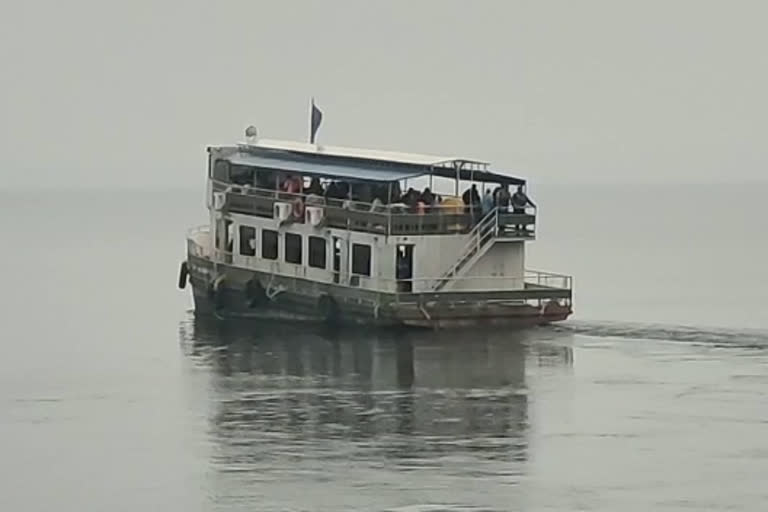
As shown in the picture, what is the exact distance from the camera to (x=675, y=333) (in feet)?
188

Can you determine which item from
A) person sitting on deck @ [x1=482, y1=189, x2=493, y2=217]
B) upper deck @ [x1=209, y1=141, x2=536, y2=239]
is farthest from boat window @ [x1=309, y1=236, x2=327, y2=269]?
person sitting on deck @ [x1=482, y1=189, x2=493, y2=217]

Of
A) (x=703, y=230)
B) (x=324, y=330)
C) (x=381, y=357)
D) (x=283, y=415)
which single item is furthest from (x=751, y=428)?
(x=703, y=230)

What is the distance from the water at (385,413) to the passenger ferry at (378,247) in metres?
0.68

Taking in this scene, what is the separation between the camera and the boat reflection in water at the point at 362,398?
42562 millimetres

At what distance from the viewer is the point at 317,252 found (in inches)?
2344

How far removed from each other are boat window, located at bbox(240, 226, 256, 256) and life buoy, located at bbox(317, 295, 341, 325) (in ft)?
13.8

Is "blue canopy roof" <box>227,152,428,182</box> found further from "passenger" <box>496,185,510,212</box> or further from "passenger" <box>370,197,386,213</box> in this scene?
"passenger" <box>496,185,510,212</box>

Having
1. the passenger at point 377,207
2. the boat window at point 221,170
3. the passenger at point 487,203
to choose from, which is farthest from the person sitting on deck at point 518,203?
the boat window at point 221,170

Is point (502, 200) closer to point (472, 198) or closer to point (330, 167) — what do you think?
point (472, 198)

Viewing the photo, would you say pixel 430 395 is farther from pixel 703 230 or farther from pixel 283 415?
pixel 703 230

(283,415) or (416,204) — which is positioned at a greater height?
(416,204)

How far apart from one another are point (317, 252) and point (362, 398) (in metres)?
10.6

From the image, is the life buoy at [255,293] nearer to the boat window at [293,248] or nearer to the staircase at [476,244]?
the boat window at [293,248]

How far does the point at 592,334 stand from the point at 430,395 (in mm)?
9100
